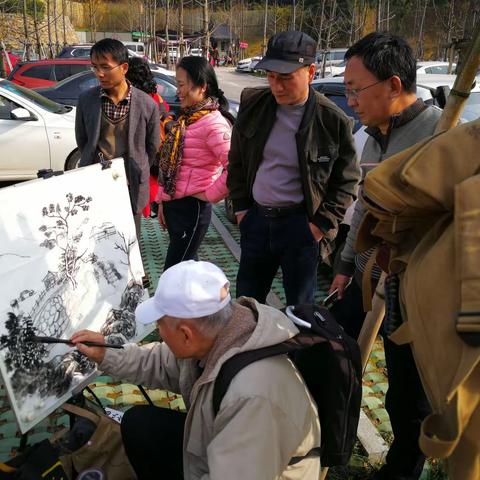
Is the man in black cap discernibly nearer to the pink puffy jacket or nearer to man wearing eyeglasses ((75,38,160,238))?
the pink puffy jacket

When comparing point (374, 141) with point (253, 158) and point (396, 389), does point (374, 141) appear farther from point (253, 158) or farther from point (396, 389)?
point (396, 389)

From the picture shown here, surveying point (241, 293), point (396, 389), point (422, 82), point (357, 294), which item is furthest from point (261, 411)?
point (422, 82)

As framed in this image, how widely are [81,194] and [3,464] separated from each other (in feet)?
3.67

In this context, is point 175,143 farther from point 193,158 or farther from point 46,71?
point 46,71

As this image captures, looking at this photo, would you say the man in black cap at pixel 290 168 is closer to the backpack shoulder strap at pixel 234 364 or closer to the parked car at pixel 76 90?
the backpack shoulder strap at pixel 234 364

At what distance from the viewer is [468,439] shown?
3.64 ft

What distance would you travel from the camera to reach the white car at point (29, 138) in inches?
283

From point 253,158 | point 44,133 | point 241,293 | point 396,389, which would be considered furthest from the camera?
point 44,133

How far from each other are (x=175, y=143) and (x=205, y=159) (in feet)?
0.67

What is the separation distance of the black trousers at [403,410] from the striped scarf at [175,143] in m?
1.39

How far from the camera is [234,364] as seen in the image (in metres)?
1.47

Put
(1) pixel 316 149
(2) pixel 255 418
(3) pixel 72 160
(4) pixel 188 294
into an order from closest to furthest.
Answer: (2) pixel 255 418 → (4) pixel 188 294 → (1) pixel 316 149 → (3) pixel 72 160

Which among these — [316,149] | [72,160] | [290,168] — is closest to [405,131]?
[316,149]

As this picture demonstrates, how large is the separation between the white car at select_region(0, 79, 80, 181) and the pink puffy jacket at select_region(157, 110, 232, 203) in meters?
4.73
